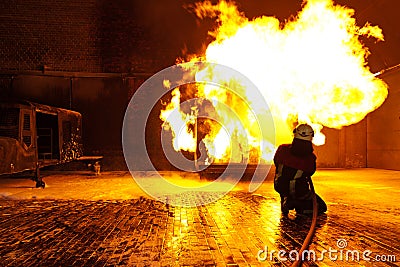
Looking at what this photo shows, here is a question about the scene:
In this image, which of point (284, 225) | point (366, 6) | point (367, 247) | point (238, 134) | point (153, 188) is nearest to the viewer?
point (367, 247)

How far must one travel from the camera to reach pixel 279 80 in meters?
14.7

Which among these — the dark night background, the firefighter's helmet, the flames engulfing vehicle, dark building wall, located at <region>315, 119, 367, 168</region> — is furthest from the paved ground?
dark building wall, located at <region>315, 119, 367, 168</region>

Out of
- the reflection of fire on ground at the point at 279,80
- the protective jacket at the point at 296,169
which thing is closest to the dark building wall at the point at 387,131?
the reflection of fire on ground at the point at 279,80

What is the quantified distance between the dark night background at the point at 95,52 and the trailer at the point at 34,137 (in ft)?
4.51

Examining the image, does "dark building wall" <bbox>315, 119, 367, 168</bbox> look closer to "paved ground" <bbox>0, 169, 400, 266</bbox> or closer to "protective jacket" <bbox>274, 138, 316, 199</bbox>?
"paved ground" <bbox>0, 169, 400, 266</bbox>

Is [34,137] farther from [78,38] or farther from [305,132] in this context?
[305,132]

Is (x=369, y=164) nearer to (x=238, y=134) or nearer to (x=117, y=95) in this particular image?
(x=238, y=134)

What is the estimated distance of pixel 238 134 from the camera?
16422 mm

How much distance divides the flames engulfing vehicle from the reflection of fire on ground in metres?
4.18

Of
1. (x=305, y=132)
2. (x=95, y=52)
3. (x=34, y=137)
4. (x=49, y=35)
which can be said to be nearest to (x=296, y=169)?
(x=305, y=132)

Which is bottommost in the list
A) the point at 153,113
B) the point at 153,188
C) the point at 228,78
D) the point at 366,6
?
the point at 153,188

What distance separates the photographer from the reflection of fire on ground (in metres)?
13.4

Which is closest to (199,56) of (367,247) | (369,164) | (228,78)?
(228,78)

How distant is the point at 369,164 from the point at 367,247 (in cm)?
1433
